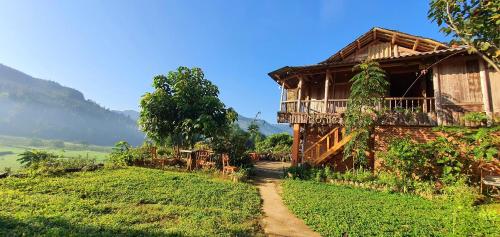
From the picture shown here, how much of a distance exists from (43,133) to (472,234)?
14083 cm

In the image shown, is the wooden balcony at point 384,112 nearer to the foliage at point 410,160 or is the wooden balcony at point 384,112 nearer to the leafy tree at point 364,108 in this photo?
the leafy tree at point 364,108

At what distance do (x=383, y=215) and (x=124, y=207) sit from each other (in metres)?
7.38

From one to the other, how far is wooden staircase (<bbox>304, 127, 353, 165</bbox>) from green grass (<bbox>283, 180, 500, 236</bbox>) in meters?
3.36

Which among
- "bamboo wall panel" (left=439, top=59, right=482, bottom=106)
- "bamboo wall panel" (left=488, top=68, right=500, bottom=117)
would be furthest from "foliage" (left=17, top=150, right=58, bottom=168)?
"bamboo wall panel" (left=488, top=68, right=500, bottom=117)

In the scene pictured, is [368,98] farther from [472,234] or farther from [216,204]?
[216,204]

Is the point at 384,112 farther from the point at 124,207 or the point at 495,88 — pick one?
the point at 124,207

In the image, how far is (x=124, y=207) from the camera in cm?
758

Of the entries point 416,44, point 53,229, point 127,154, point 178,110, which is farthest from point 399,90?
point 53,229

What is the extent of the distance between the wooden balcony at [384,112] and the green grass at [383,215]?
13.5 feet

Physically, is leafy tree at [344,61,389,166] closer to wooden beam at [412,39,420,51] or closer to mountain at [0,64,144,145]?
wooden beam at [412,39,420,51]

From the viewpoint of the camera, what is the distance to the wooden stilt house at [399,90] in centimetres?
1221

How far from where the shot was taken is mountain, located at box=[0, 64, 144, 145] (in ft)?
371

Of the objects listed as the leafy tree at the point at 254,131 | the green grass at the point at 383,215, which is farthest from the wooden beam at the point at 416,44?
the leafy tree at the point at 254,131

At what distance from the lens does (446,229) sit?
664 cm
